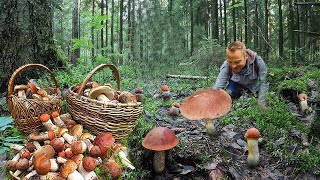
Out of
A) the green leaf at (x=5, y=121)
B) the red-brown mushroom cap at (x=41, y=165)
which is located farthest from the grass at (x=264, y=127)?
the red-brown mushroom cap at (x=41, y=165)

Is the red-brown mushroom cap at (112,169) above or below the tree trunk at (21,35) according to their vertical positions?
below

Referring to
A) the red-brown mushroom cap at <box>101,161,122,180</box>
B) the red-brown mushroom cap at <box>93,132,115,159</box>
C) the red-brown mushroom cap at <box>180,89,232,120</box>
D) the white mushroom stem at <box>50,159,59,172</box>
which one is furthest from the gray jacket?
the white mushroom stem at <box>50,159,59,172</box>

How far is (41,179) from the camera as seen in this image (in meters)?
3.04

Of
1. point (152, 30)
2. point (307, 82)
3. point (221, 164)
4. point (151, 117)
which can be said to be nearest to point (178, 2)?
point (152, 30)

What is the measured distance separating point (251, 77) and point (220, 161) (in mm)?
2531

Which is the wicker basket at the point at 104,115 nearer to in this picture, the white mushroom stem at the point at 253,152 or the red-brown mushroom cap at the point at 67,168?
A: the red-brown mushroom cap at the point at 67,168

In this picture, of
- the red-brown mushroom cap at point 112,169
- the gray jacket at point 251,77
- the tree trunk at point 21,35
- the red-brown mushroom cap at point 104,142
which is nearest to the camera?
the red-brown mushroom cap at point 112,169

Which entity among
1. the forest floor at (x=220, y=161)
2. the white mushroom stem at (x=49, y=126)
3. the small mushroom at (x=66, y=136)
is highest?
the white mushroom stem at (x=49, y=126)

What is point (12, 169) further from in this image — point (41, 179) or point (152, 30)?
point (152, 30)

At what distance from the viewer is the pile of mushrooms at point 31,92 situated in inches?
151

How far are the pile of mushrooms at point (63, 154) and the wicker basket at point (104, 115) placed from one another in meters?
0.14

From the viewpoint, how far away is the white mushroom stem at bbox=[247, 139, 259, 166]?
3.75m

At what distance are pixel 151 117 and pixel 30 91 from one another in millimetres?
2212

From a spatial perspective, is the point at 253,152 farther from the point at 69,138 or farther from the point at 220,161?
the point at 69,138
